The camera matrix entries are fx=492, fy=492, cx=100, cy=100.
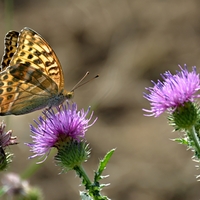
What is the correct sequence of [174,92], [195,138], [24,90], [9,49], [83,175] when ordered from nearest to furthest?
[195,138] < [83,175] < [174,92] < [24,90] < [9,49]

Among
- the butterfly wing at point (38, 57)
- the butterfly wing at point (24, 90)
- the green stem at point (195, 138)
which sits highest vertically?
the butterfly wing at point (38, 57)

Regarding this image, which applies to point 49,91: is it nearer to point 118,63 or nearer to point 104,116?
Result: point 104,116

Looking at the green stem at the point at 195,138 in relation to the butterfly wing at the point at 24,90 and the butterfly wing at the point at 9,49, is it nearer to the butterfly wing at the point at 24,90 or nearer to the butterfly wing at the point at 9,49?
the butterfly wing at the point at 24,90

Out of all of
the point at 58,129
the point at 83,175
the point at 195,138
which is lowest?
the point at 195,138

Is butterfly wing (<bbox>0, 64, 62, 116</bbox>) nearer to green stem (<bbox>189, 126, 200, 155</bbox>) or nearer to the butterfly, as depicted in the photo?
the butterfly

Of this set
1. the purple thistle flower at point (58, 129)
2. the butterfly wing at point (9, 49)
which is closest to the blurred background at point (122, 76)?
the butterfly wing at point (9, 49)

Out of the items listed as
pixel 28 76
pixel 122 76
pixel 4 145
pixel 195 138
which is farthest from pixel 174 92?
pixel 122 76

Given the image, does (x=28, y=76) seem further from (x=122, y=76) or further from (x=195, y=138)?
(x=122, y=76)

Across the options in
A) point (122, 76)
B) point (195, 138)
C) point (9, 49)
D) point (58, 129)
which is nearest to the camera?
point (195, 138)
